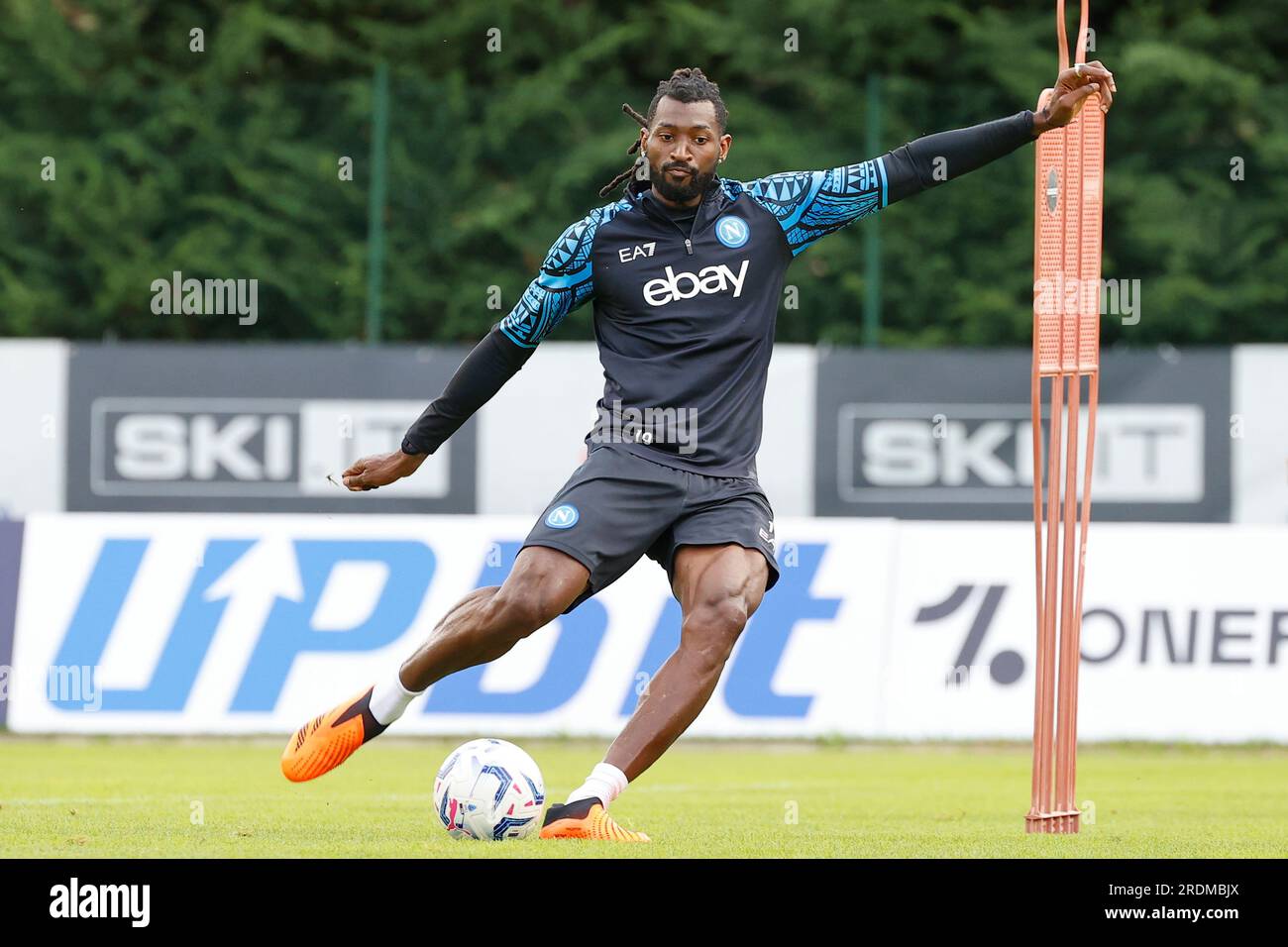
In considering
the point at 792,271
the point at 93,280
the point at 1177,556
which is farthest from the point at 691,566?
the point at 93,280

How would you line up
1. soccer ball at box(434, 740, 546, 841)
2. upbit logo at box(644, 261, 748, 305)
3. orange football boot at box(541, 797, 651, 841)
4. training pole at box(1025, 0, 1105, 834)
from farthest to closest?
training pole at box(1025, 0, 1105, 834) < upbit logo at box(644, 261, 748, 305) < soccer ball at box(434, 740, 546, 841) < orange football boot at box(541, 797, 651, 841)

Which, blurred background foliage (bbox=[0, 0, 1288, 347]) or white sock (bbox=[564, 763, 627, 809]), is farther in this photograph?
blurred background foliage (bbox=[0, 0, 1288, 347])

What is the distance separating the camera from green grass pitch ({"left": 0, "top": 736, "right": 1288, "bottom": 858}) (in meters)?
6.53

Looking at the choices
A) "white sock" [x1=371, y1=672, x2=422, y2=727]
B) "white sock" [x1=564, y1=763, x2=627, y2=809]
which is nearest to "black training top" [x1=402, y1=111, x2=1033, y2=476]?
"white sock" [x1=371, y1=672, x2=422, y2=727]

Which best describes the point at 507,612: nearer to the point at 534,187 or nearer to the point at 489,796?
the point at 489,796

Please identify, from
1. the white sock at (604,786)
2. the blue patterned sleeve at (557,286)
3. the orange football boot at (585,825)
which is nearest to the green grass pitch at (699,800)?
the orange football boot at (585,825)

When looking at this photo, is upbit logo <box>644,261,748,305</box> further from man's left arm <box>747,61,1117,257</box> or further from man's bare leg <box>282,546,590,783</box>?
man's bare leg <box>282,546,590,783</box>

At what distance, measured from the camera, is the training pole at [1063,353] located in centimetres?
736

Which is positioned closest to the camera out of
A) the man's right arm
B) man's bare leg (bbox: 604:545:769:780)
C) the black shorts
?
man's bare leg (bbox: 604:545:769:780)

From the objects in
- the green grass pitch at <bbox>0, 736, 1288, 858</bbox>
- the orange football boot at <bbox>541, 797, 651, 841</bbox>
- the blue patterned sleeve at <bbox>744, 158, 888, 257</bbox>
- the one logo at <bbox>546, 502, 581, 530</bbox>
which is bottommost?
the green grass pitch at <bbox>0, 736, 1288, 858</bbox>

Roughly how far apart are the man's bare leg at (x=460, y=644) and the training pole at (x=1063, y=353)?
1764 millimetres

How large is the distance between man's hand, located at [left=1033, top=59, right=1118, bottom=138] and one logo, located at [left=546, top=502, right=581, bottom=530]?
2.03 metres

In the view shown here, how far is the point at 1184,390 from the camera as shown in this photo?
54.5 ft

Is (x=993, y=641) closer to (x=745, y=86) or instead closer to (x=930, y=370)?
(x=930, y=370)
